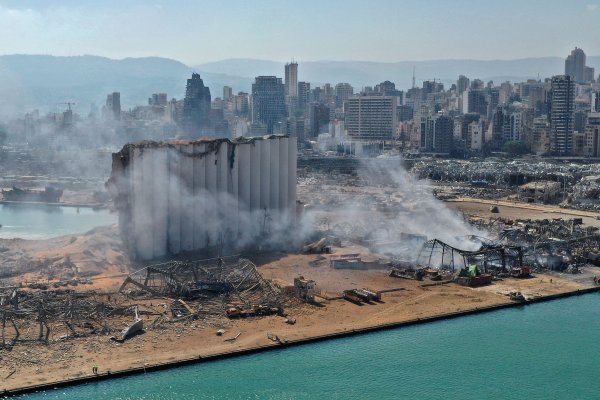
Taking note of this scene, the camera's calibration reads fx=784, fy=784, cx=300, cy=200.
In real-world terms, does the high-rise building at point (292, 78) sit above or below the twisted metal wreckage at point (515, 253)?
above

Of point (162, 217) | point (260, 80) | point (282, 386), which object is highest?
point (260, 80)

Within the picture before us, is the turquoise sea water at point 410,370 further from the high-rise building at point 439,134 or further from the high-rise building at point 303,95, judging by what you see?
the high-rise building at point 303,95

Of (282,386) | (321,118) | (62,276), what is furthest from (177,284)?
(321,118)

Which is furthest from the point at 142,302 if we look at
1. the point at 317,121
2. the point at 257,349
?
the point at 317,121

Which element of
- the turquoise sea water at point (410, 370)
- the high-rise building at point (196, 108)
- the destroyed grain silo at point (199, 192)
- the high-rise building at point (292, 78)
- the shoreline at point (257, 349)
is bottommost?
the turquoise sea water at point (410, 370)

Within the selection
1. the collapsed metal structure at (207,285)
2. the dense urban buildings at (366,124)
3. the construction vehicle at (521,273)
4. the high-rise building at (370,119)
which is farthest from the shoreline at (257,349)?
the high-rise building at (370,119)

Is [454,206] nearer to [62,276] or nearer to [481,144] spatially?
[62,276]
